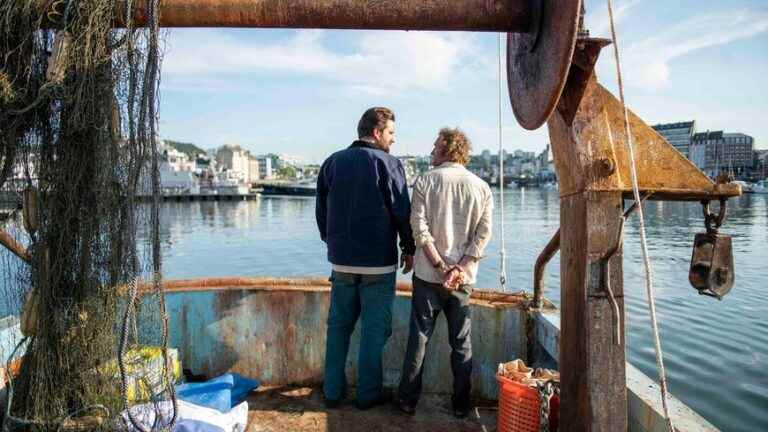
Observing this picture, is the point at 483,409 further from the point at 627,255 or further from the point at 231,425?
the point at 627,255

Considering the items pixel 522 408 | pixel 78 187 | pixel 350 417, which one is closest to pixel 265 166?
pixel 350 417

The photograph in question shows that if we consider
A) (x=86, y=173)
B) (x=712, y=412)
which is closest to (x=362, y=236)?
(x=86, y=173)

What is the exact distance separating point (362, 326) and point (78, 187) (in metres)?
2.02

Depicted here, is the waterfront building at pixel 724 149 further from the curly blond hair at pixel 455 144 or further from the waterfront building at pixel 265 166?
the waterfront building at pixel 265 166

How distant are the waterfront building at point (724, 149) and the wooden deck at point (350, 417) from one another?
303 ft

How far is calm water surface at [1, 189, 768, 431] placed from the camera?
8.15 meters

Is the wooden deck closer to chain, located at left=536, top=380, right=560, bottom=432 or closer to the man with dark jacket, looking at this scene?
the man with dark jacket

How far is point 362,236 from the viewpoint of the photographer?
353 cm

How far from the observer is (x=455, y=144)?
356 cm

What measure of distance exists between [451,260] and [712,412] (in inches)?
248

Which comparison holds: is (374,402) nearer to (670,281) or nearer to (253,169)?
(670,281)

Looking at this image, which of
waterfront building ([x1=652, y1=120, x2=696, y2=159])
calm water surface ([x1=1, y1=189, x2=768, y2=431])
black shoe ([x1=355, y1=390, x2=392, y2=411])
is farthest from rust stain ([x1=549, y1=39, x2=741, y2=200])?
waterfront building ([x1=652, y1=120, x2=696, y2=159])

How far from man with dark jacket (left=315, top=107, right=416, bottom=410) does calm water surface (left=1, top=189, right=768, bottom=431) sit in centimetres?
601

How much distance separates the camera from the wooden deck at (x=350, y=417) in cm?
343
